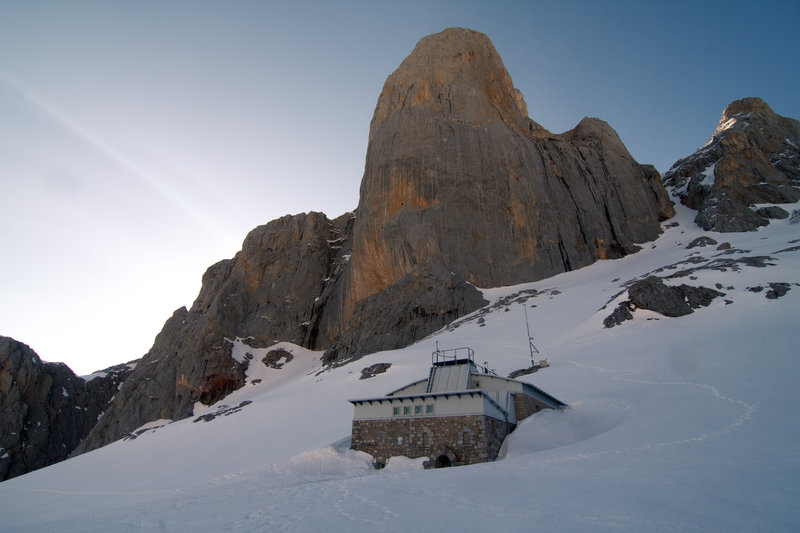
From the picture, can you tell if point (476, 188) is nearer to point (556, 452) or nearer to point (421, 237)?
point (421, 237)

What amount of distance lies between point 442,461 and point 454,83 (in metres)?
60.5

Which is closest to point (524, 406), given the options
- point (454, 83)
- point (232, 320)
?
point (232, 320)

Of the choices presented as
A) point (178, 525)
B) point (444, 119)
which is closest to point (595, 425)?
point (178, 525)

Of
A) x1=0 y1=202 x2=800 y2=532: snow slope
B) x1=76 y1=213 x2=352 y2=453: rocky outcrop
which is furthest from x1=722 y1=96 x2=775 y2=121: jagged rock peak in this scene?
x1=76 y1=213 x2=352 y2=453: rocky outcrop

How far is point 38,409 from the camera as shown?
6225 centimetres

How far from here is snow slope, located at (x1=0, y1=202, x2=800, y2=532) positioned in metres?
7.90

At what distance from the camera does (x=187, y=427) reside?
1515 inches

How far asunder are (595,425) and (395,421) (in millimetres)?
7706

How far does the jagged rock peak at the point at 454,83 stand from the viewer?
65.3 metres

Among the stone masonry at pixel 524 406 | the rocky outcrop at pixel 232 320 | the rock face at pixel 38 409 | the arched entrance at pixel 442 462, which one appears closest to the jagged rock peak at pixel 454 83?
the rocky outcrop at pixel 232 320

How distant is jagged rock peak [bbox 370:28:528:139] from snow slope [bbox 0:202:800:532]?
34.1 m

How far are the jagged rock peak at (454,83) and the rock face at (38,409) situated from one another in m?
57.9

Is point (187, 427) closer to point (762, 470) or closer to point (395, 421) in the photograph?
point (395, 421)

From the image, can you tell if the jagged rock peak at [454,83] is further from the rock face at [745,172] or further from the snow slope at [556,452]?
the snow slope at [556,452]
